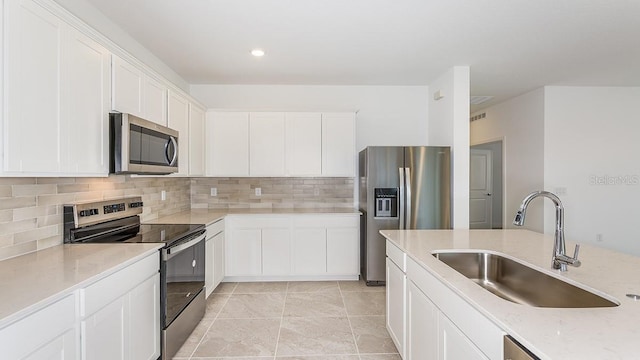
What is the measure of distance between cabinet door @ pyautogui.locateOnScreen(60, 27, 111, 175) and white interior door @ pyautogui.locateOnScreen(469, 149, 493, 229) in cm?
666

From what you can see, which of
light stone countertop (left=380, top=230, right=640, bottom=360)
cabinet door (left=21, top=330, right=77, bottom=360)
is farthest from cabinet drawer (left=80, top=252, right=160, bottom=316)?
light stone countertop (left=380, top=230, right=640, bottom=360)

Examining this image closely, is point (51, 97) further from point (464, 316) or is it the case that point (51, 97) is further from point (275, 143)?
point (275, 143)

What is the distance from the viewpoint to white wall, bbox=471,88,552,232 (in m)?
4.57

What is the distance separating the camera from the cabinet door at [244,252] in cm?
374

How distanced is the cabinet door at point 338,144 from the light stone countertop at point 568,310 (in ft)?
6.70

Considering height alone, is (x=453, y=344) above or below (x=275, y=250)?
above

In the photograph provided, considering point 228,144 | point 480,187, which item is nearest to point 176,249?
point 228,144

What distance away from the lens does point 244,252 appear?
3.75 metres

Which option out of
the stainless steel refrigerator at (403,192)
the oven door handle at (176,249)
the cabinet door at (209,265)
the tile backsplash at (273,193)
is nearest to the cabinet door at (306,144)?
the tile backsplash at (273,193)

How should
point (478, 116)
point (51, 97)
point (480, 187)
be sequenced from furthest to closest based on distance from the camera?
1. point (480, 187)
2. point (478, 116)
3. point (51, 97)

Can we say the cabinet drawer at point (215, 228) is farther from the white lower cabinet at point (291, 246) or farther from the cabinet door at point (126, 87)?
the cabinet door at point (126, 87)

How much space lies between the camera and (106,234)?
7.61 ft

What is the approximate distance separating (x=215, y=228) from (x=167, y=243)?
3.92 feet

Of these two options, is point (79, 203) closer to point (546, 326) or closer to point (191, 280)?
point (191, 280)
